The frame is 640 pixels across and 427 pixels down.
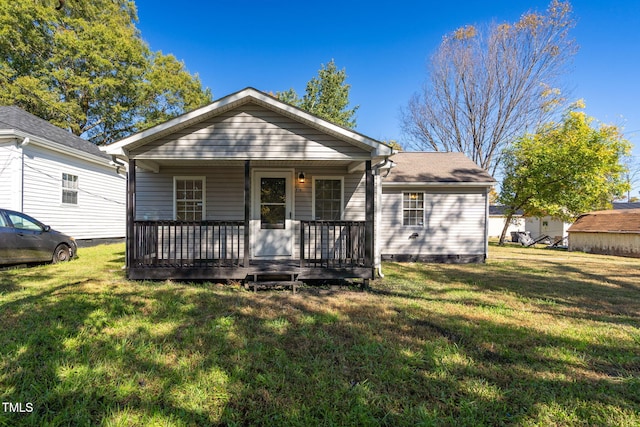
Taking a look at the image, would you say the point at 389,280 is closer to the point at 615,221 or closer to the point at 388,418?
the point at 388,418

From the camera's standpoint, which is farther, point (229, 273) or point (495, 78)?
point (495, 78)

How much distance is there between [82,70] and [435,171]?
2410cm

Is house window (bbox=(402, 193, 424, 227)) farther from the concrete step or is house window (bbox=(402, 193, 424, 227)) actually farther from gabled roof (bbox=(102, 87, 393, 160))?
the concrete step

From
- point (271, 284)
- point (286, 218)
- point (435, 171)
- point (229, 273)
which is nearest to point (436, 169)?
point (435, 171)

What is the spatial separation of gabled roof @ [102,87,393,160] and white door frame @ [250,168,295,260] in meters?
1.90

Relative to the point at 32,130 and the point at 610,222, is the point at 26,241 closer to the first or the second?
the point at 32,130

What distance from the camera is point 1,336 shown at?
10.7 feet

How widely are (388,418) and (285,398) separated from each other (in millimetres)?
813

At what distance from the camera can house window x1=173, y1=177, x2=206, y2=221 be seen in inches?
304

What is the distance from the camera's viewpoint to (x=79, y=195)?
11.3 metres

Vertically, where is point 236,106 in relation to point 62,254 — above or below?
above

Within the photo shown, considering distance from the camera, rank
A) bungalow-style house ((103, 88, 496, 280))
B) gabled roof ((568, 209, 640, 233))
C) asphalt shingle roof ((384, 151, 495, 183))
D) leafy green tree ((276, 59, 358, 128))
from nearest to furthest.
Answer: bungalow-style house ((103, 88, 496, 280))
asphalt shingle roof ((384, 151, 495, 183))
gabled roof ((568, 209, 640, 233))
leafy green tree ((276, 59, 358, 128))

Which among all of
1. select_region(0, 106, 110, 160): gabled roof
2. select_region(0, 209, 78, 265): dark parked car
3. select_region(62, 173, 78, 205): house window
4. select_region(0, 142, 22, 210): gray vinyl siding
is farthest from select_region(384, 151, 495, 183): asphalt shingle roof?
select_region(62, 173, 78, 205): house window

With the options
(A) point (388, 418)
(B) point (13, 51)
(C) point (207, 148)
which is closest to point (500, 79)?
(C) point (207, 148)
